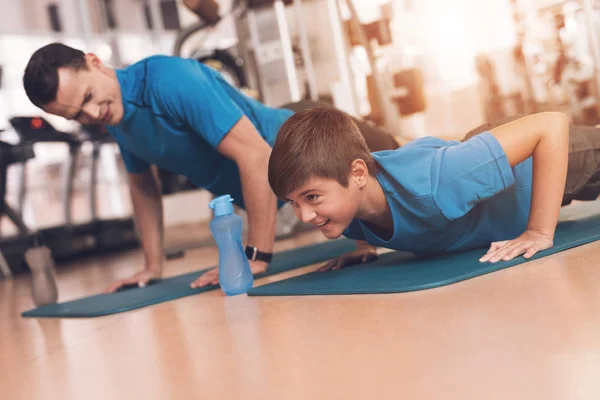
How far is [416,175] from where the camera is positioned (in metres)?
1.42

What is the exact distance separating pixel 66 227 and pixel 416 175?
3.99m

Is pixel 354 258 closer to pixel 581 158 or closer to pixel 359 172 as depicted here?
pixel 359 172

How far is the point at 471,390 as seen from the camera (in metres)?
0.71

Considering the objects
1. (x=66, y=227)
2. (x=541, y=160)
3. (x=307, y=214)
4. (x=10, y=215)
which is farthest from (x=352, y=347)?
(x=66, y=227)

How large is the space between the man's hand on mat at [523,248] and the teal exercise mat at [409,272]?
1 centimetres

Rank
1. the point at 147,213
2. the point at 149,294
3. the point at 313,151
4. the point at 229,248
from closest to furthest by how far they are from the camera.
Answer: the point at 313,151, the point at 229,248, the point at 149,294, the point at 147,213

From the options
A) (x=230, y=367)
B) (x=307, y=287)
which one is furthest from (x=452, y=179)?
(x=230, y=367)

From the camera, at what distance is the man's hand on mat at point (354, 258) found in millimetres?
1868

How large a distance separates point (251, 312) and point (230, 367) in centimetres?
45

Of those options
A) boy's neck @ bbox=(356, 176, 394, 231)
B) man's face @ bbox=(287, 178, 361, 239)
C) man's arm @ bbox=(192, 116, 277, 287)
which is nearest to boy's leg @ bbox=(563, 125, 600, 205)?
boy's neck @ bbox=(356, 176, 394, 231)

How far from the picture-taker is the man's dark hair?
174 cm

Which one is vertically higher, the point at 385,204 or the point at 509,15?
the point at 509,15

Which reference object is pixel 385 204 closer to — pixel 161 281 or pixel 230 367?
pixel 230 367

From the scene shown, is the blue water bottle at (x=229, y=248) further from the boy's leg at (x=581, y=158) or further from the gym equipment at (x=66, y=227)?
the gym equipment at (x=66, y=227)
